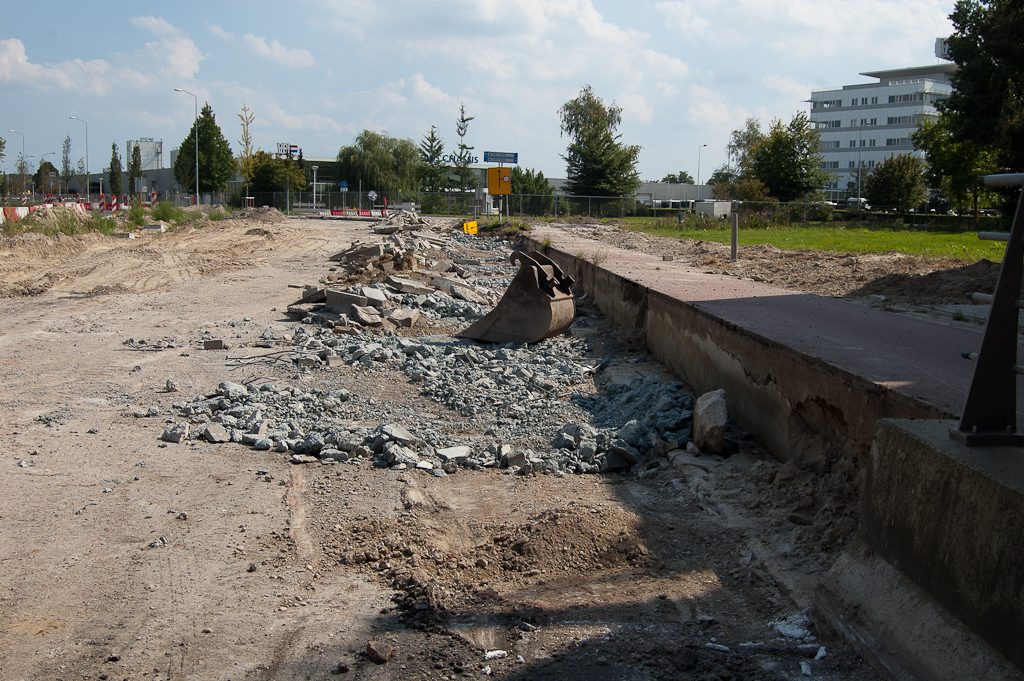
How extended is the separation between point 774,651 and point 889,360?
2.77m

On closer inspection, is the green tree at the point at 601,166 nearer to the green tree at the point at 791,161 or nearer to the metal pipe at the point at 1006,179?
the green tree at the point at 791,161

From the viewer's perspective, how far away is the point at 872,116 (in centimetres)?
10688

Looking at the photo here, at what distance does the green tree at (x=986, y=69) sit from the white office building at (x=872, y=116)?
69569 mm

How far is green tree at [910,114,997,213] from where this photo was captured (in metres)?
39.3

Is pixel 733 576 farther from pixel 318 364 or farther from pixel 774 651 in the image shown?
pixel 318 364

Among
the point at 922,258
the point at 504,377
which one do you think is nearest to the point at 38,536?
the point at 504,377

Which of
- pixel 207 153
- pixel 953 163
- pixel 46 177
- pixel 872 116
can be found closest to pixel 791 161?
pixel 953 163

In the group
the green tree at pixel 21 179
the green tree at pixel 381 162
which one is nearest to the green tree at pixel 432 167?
the green tree at pixel 381 162

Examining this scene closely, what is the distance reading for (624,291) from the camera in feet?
35.4

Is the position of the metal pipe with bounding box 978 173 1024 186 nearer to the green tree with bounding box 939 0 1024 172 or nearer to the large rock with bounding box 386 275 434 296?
the large rock with bounding box 386 275 434 296

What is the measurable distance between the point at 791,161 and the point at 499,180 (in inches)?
692

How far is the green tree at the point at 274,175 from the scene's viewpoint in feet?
212

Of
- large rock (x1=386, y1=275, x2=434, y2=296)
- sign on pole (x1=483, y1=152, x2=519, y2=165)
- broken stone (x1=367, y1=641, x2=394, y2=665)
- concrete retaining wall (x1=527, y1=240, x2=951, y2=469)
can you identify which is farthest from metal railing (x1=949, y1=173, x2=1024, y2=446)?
sign on pole (x1=483, y1=152, x2=519, y2=165)

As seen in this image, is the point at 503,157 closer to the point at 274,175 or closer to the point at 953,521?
the point at 274,175
